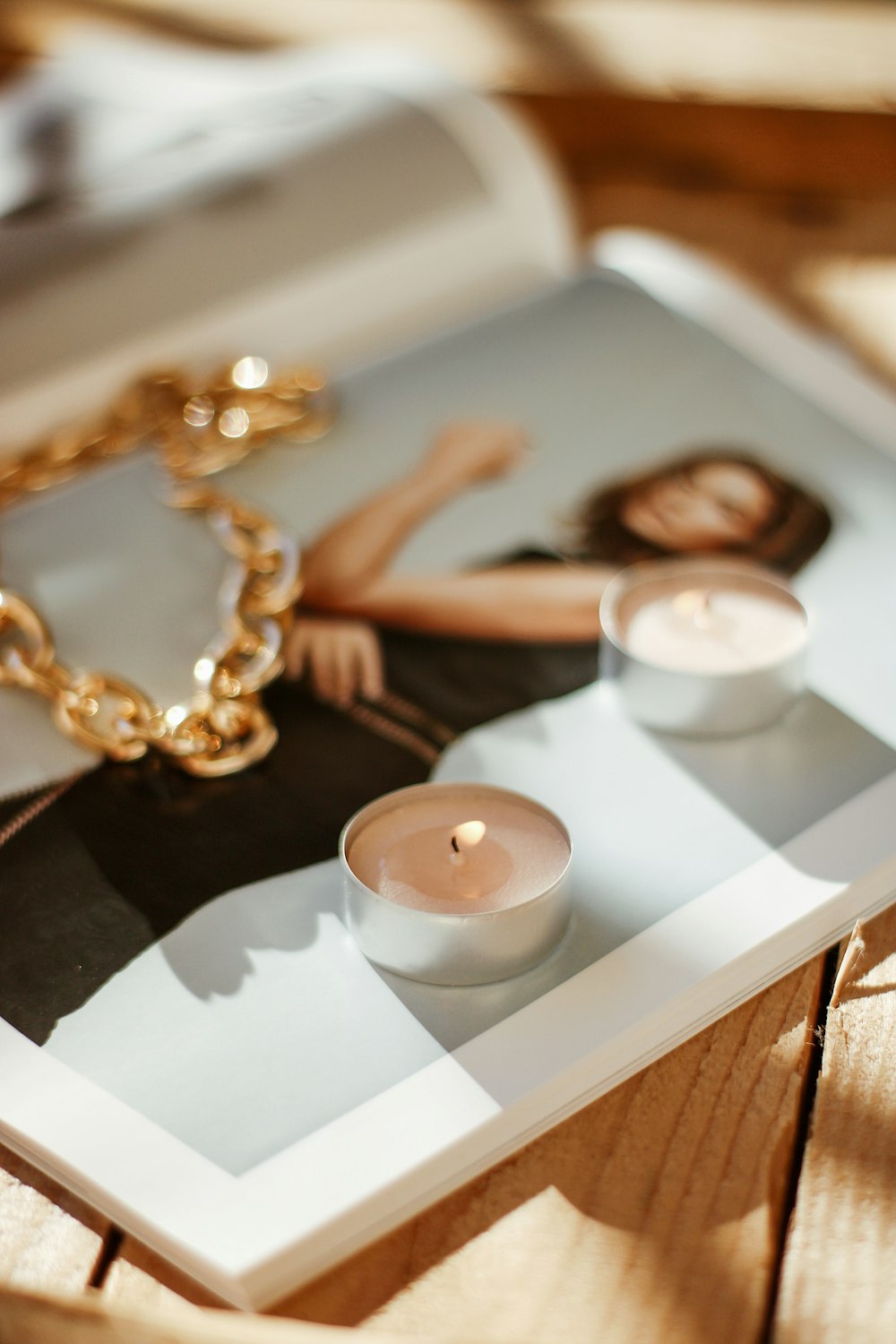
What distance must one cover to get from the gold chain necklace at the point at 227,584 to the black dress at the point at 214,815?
13 millimetres

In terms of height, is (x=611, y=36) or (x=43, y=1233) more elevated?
(x=611, y=36)

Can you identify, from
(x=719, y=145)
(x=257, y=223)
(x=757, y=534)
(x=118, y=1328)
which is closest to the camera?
(x=118, y=1328)

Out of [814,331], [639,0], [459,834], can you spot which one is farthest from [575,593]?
[639,0]

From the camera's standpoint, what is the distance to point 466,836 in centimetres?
47

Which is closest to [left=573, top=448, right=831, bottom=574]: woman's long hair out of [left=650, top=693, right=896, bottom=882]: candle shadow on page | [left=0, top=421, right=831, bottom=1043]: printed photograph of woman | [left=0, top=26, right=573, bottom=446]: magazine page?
[left=0, top=421, right=831, bottom=1043]: printed photograph of woman

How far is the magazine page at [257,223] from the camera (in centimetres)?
76

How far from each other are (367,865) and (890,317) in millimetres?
562

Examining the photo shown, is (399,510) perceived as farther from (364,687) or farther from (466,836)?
(466,836)

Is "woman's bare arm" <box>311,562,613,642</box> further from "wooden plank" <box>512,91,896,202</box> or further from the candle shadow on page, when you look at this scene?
"wooden plank" <box>512,91,896,202</box>


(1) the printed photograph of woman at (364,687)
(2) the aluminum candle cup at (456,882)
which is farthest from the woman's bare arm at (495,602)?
(2) the aluminum candle cup at (456,882)

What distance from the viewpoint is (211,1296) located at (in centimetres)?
38

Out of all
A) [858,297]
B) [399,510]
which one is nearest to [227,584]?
[399,510]

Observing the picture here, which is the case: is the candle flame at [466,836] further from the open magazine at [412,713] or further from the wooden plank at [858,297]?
the wooden plank at [858,297]

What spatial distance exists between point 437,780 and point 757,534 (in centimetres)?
23
